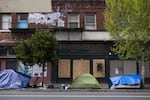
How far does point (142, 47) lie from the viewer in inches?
1043

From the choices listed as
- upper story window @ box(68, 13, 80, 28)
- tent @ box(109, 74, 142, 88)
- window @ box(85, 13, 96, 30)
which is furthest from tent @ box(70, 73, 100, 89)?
upper story window @ box(68, 13, 80, 28)

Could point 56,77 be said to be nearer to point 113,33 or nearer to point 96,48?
point 96,48

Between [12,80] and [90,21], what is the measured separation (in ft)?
37.4

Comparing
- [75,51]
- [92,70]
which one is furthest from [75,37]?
[92,70]

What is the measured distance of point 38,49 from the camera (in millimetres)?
26609

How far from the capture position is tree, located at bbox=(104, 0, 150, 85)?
25.7 metres

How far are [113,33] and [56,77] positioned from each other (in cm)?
850

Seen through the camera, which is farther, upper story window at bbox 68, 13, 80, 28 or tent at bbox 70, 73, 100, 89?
upper story window at bbox 68, 13, 80, 28

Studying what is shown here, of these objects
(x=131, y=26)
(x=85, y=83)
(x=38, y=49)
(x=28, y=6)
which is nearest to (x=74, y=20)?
(x=38, y=49)

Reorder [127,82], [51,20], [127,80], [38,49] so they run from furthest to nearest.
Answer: [51,20]
[38,49]
[127,80]
[127,82]

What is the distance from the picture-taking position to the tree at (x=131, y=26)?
25703 mm

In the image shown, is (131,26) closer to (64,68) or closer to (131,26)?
(131,26)

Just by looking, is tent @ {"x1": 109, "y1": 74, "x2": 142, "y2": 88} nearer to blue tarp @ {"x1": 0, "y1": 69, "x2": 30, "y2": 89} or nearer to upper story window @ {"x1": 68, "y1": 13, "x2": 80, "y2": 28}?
blue tarp @ {"x1": 0, "y1": 69, "x2": 30, "y2": 89}

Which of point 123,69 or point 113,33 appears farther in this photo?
point 123,69
